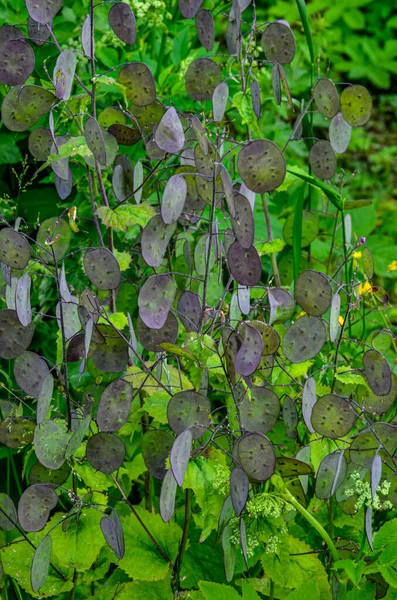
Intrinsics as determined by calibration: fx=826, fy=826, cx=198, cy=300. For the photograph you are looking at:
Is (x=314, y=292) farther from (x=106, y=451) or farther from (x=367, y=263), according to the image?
(x=106, y=451)

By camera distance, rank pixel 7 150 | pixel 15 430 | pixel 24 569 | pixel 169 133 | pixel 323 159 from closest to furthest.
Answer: pixel 169 133 < pixel 15 430 < pixel 24 569 < pixel 323 159 < pixel 7 150

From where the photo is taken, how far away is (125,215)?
112cm

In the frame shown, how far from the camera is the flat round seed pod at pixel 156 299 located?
96 cm

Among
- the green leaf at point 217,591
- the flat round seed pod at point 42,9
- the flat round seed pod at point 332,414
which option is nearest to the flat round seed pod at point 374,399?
the flat round seed pod at point 332,414

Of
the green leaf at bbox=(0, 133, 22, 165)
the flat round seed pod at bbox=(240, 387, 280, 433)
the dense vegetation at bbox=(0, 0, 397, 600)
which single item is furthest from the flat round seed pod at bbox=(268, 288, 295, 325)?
the green leaf at bbox=(0, 133, 22, 165)

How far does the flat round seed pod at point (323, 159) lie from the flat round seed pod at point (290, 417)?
40 centimetres

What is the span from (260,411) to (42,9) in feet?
1.87

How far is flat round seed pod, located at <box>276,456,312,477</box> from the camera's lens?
1.06 m

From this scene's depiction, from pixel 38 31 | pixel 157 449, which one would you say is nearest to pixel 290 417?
pixel 157 449

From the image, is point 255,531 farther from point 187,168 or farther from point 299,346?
point 187,168

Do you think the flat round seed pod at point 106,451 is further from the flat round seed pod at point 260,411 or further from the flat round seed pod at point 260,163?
the flat round seed pod at point 260,163

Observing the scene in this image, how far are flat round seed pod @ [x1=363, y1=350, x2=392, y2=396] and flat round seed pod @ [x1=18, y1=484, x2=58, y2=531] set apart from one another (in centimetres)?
44

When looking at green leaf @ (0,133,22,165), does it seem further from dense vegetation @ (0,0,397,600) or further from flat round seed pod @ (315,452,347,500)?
flat round seed pod @ (315,452,347,500)

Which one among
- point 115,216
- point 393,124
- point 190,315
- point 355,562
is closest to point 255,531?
point 355,562
